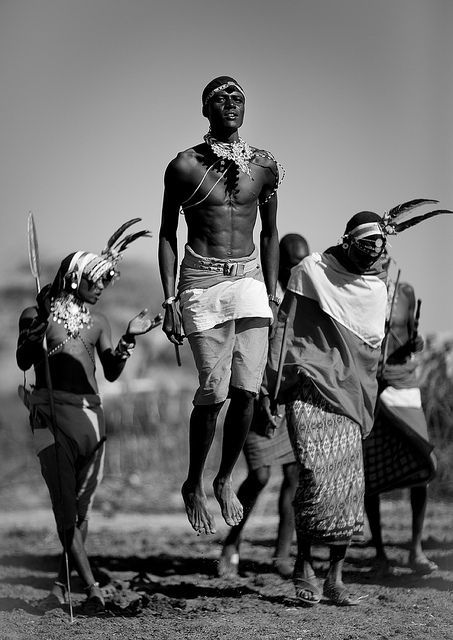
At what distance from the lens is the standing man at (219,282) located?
574cm

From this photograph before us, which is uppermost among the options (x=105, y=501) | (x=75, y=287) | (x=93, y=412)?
(x=75, y=287)

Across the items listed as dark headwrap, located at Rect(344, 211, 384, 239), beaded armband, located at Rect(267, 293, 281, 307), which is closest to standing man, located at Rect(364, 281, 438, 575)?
dark headwrap, located at Rect(344, 211, 384, 239)

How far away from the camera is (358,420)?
618 cm

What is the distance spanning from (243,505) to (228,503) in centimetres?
120

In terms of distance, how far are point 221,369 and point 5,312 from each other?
11.7 m

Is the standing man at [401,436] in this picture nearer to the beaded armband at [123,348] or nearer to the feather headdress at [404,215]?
the feather headdress at [404,215]

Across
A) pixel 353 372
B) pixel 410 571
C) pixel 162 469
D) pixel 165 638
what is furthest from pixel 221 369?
pixel 162 469

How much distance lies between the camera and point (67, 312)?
652 centimetres

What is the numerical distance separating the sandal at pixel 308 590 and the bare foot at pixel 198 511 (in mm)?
776

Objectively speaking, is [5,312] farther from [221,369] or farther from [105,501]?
[221,369]

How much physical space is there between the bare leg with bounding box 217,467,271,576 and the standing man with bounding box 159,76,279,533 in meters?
1.14

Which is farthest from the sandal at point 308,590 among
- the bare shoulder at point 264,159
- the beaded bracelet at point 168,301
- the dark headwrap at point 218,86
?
the dark headwrap at point 218,86

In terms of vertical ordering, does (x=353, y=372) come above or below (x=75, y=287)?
below

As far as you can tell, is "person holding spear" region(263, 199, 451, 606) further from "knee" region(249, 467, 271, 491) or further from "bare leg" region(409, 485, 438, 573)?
"bare leg" region(409, 485, 438, 573)
